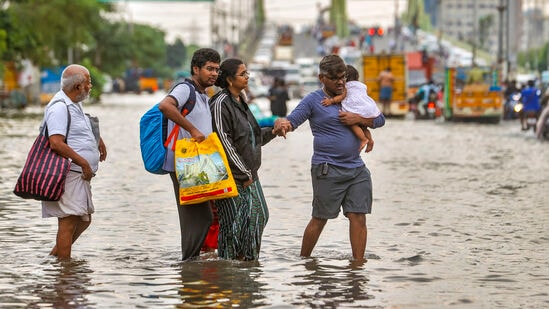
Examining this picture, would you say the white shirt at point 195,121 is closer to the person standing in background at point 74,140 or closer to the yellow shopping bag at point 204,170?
the yellow shopping bag at point 204,170

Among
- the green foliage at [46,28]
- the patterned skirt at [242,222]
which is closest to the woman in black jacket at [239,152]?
the patterned skirt at [242,222]

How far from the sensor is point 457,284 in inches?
396

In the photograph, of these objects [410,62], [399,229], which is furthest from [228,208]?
[410,62]

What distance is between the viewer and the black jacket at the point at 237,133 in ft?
34.3

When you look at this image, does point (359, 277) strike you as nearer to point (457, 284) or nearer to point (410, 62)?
point (457, 284)

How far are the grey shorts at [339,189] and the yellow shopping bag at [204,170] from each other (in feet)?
2.71

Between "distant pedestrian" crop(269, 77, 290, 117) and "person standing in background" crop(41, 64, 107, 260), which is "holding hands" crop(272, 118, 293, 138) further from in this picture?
"distant pedestrian" crop(269, 77, 290, 117)

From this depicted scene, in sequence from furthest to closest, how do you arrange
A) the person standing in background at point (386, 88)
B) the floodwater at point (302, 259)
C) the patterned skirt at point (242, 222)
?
the person standing in background at point (386, 88), the patterned skirt at point (242, 222), the floodwater at point (302, 259)

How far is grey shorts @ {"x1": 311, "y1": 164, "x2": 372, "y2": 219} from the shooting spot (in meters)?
10.9

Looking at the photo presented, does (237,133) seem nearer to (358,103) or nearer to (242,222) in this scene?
(242,222)

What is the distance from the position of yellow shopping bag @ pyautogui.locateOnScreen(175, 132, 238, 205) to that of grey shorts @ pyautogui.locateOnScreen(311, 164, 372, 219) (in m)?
0.82

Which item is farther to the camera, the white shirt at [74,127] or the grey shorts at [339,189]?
the grey shorts at [339,189]

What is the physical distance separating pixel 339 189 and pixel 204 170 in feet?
3.65

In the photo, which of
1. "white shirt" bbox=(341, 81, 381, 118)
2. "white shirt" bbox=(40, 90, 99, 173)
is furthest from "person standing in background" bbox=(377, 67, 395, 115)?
"white shirt" bbox=(40, 90, 99, 173)
